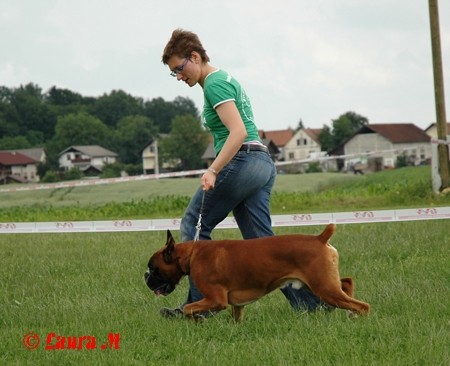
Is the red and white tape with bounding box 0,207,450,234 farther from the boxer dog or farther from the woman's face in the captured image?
the woman's face

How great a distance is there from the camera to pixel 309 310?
670 cm

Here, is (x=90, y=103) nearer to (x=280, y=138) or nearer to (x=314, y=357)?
(x=280, y=138)

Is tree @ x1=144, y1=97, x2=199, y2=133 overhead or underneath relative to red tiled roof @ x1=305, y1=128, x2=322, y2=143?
overhead

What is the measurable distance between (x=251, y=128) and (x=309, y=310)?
1512 millimetres

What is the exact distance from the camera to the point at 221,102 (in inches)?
245

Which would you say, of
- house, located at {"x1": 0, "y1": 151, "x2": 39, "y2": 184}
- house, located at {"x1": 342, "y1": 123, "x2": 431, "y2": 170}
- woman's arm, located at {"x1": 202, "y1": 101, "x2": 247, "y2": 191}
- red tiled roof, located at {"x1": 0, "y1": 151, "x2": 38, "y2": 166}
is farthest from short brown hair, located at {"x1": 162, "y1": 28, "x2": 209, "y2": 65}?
house, located at {"x1": 342, "y1": 123, "x2": 431, "y2": 170}

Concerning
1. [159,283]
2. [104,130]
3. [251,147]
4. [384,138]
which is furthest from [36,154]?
[251,147]

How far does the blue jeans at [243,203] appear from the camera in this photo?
6566 millimetres

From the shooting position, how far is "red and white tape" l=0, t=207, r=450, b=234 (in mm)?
12095

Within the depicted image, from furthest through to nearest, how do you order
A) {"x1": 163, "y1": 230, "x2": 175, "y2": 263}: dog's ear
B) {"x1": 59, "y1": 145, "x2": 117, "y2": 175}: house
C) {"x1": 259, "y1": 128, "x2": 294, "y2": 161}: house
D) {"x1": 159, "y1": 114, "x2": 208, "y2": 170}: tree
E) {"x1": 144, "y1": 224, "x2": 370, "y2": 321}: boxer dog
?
{"x1": 259, "y1": 128, "x2": 294, "y2": 161}: house
{"x1": 159, "y1": 114, "x2": 208, "y2": 170}: tree
{"x1": 59, "y1": 145, "x2": 117, "y2": 175}: house
{"x1": 163, "y1": 230, "x2": 175, "y2": 263}: dog's ear
{"x1": 144, "y1": 224, "x2": 370, "y2": 321}: boxer dog

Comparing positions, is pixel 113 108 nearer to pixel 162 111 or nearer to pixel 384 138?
pixel 162 111

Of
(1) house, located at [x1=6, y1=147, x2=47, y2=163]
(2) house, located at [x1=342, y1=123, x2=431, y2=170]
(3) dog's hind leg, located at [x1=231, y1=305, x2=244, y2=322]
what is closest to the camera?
(3) dog's hind leg, located at [x1=231, y1=305, x2=244, y2=322]

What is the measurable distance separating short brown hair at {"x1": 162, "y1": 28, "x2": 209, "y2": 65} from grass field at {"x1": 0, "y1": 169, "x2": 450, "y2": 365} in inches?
80.4

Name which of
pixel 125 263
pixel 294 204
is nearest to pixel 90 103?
pixel 294 204
